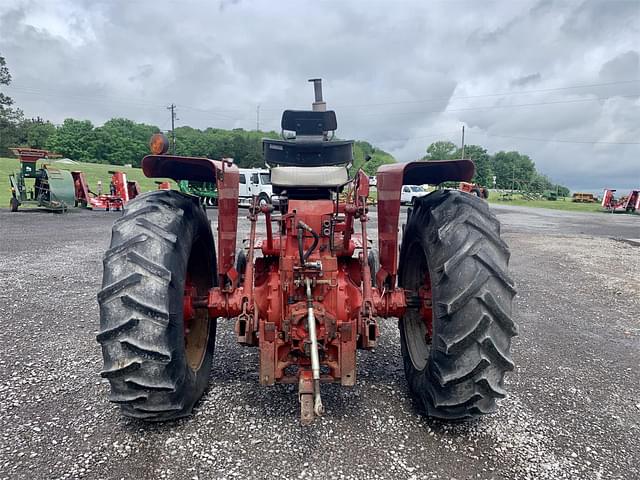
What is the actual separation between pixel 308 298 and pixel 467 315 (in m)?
0.97

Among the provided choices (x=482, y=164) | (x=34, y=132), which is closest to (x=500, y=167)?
(x=482, y=164)

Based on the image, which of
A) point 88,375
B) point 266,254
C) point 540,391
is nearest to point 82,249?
point 88,375

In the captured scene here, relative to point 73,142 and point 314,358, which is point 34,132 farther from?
point 314,358

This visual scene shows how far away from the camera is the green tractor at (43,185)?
60.8 feet

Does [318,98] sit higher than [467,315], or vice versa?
[318,98]

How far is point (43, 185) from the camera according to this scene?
19.2 metres

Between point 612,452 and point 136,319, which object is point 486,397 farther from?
point 136,319

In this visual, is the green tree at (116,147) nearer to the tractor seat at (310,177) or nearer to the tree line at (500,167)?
the tree line at (500,167)

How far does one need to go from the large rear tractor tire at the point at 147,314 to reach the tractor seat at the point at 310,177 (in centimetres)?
93

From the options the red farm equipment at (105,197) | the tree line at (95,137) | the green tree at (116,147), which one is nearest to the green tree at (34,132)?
the tree line at (95,137)

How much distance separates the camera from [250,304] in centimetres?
302

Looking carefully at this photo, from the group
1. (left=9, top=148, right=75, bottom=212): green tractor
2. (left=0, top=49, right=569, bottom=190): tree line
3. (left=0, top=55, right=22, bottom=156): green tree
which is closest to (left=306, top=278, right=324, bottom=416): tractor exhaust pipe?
(left=9, top=148, right=75, bottom=212): green tractor

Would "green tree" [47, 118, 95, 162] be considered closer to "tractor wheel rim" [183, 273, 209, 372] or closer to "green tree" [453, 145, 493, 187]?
"green tree" [453, 145, 493, 187]

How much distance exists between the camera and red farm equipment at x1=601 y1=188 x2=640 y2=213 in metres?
32.3
